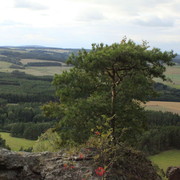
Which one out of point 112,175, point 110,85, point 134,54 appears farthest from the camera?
point 110,85

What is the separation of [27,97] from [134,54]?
172 meters

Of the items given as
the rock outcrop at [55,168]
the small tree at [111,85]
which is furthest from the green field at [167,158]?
the rock outcrop at [55,168]

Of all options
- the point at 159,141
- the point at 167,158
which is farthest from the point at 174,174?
the point at 159,141

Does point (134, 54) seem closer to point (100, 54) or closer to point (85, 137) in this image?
point (100, 54)

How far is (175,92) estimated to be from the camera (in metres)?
188

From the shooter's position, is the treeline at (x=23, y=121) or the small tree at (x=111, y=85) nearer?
the small tree at (x=111, y=85)

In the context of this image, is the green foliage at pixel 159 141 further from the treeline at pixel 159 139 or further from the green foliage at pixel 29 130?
the green foliage at pixel 29 130

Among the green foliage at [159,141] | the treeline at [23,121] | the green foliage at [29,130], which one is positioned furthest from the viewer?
the treeline at [23,121]

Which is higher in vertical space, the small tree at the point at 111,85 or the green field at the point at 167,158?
the small tree at the point at 111,85

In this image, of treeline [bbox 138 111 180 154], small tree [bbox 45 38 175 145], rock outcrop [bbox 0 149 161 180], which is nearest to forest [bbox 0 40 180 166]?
small tree [bbox 45 38 175 145]

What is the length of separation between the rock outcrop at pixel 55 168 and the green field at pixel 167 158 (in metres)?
66.5

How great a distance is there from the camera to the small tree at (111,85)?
68.0ft

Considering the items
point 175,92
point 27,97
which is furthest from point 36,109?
point 175,92

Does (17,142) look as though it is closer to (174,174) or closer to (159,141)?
(159,141)
